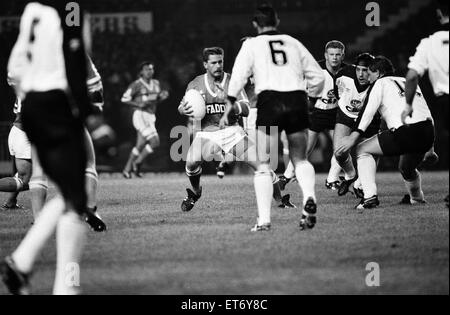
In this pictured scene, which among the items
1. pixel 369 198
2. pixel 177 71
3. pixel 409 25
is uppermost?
pixel 409 25

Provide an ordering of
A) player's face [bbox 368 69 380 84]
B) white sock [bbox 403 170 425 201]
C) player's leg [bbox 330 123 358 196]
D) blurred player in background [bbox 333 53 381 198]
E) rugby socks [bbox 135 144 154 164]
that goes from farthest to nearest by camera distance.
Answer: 1. rugby socks [bbox 135 144 154 164]
2. player's leg [bbox 330 123 358 196]
3. blurred player in background [bbox 333 53 381 198]
4. white sock [bbox 403 170 425 201]
5. player's face [bbox 368 69 380 84]

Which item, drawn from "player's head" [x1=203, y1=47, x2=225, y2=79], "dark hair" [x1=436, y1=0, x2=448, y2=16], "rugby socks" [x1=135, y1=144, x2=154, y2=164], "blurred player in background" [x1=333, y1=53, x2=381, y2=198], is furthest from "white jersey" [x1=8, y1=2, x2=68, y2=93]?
"rugby socks" [x1=135, y1=144, x2=154, y2=164]

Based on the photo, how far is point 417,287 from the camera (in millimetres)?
6609

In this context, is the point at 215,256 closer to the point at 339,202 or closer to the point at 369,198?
the point at 369,198

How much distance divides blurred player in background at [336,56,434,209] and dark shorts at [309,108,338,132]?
2557 mm

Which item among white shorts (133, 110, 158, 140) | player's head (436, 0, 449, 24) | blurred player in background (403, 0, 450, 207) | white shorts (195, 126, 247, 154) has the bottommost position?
blurred player in background (403, 0, 450, 207)

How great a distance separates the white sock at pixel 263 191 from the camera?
379 inches

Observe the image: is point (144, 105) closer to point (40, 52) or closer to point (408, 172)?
point (408, 172)

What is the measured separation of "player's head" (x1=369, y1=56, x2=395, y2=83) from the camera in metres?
12.0

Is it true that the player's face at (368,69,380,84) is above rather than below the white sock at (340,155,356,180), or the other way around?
above

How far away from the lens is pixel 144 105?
70.1 feet

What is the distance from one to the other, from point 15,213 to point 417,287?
742 centimetres

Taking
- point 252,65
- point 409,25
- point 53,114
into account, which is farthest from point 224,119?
point 409,25

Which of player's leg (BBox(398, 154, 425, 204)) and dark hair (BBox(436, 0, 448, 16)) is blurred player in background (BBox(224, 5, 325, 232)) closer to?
dark hair (BBox(436, 0, 448, 16))
